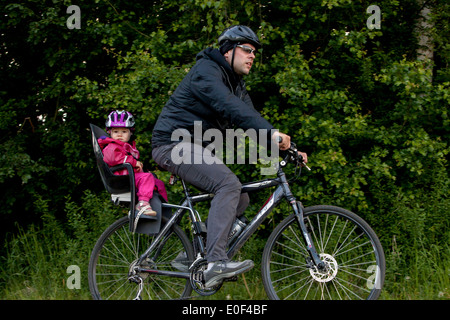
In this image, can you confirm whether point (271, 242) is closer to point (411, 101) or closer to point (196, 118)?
point (196, 118)

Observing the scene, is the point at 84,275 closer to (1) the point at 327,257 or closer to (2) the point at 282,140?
(1) the point at 327,257

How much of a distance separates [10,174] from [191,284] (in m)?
2.79

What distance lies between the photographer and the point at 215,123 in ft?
11.2

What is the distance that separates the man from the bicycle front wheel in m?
0.37

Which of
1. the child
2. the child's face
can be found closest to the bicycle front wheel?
the child

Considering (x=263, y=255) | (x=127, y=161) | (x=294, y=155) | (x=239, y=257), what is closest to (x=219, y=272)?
(x=263, y=255)

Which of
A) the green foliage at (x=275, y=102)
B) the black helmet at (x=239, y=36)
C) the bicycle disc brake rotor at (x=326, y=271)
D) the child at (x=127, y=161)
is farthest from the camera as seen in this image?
the green foliage at (x=275, y=102)

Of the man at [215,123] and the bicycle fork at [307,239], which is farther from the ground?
the man at [215,123]

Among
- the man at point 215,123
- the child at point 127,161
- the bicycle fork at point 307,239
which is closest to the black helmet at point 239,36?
the man at point 215,123

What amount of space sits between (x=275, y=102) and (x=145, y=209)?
2.26 m

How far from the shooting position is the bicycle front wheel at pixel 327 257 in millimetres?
3275

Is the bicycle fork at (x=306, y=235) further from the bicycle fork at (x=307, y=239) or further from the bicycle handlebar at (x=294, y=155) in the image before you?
the bicycle handlebar at (x=294, y=155)

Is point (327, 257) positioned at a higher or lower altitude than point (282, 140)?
lower
